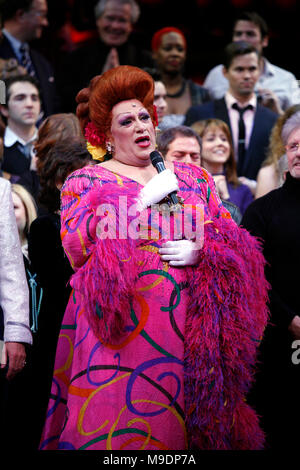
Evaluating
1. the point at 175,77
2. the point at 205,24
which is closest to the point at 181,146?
the point at 175,77

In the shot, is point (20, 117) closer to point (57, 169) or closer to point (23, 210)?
point (23, 210)

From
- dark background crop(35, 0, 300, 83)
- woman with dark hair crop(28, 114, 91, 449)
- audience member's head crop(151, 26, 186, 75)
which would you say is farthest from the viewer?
dark background crop(35, 0, 300, 83)

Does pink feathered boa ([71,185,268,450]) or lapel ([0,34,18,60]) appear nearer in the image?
pink feathered boa ([71,185,268,450])

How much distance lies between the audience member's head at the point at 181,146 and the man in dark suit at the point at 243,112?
973mm

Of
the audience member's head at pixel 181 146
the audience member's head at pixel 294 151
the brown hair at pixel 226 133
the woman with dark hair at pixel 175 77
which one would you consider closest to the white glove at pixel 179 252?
the audience member's head at pixel 294 151

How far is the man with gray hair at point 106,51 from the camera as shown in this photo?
5766mm

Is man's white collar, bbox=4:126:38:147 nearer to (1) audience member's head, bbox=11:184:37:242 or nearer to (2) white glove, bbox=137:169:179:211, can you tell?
(1) audience member's head, bbox=11:184:37:242

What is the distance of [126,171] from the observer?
9.73 ft

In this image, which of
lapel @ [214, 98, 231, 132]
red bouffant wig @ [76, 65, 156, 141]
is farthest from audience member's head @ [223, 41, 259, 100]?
red bouffant wig @ [76, 65, 156, 141]

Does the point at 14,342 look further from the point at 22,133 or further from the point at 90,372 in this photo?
the point at 22,133

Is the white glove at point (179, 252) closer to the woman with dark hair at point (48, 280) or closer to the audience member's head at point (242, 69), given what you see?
the woman with dark hair at point (48, 280)

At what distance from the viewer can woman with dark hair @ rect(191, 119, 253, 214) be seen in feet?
15.1

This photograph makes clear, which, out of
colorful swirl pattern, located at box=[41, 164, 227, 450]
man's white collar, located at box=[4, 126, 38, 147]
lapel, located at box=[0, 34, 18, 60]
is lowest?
colorful swirl pattern, located at box=[41, 164, 227, 450]

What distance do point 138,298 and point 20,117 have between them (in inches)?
100
